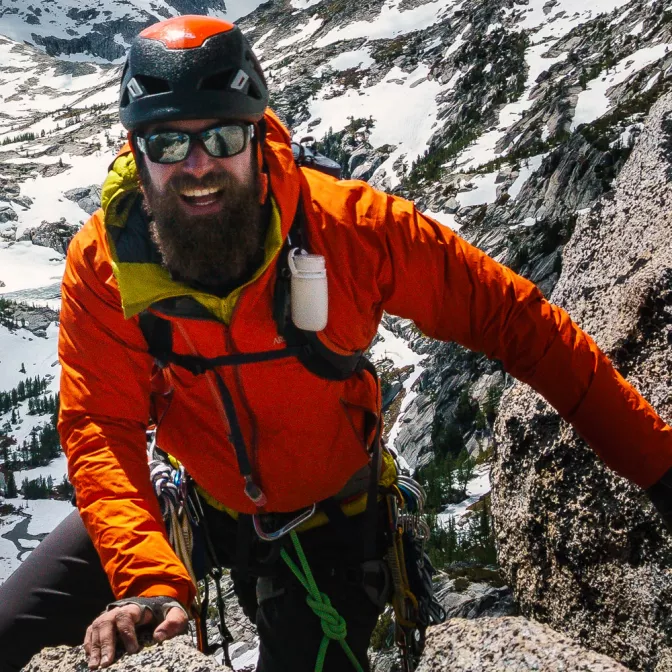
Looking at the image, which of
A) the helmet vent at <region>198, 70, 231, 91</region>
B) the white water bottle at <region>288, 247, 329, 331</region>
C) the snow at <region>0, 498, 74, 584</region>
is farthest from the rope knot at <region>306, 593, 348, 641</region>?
the snow at <region>0, 498, 74, 584</region>

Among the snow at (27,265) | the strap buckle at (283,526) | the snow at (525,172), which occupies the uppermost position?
the strap buckle at (283,526)

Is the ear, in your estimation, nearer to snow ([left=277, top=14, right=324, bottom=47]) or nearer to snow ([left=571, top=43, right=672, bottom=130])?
snow ([left=571, top=43, right=672, bottom=130])

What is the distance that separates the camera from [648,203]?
480 cm

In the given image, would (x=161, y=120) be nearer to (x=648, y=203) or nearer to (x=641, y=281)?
(x=641, y=281)

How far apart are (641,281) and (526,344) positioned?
96 centimetres

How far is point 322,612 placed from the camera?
4.32 m

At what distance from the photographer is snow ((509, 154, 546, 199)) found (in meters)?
72.4

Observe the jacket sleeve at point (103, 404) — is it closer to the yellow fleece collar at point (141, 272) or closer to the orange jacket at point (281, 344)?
the orange jacket at point (281, 344)

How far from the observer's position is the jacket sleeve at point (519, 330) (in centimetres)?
347

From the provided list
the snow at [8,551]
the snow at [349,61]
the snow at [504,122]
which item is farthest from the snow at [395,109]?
the snow at [8,551]

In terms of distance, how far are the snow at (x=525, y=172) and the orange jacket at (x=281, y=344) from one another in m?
70.7

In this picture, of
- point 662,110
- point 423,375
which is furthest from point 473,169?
point 662,110

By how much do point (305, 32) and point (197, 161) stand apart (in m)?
206

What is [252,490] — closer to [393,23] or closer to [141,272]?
[141,272]
